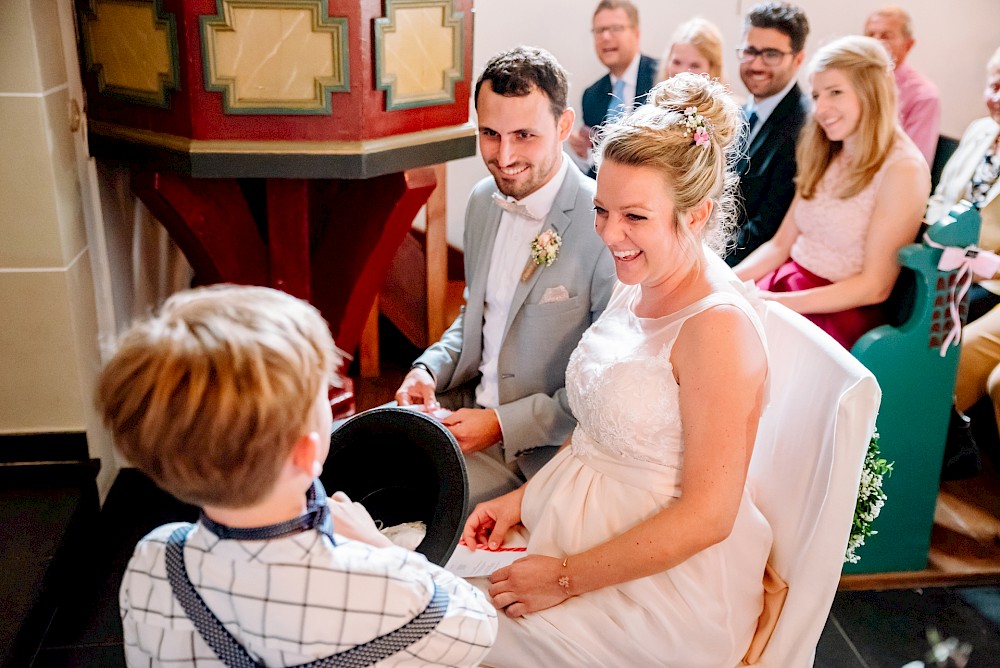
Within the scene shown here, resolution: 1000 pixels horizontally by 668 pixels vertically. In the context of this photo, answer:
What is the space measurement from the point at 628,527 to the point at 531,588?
186mm

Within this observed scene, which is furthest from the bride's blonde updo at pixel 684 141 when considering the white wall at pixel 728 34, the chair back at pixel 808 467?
the white wall at pixel 728 34

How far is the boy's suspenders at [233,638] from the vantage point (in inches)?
38.3

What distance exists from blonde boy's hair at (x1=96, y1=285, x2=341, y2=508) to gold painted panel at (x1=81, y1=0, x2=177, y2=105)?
125 centimetres

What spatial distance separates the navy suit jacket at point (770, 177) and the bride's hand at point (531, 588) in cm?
190

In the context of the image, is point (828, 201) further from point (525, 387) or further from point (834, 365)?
point (834, 365)

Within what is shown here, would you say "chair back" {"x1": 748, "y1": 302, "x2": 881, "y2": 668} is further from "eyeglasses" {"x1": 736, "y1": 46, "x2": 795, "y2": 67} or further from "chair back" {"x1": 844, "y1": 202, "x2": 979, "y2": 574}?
"eyeglasses" {"x1": 736, "y1": 46, "x2": 795, "y2": 67}

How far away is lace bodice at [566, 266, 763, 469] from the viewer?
4.91ft

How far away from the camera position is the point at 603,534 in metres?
1.54

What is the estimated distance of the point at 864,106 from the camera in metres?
2.78

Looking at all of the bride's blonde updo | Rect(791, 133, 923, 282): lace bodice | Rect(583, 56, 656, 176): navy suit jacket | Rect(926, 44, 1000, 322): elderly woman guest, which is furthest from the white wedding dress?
Rect(583, 56, 656, 176): navy suit jacket

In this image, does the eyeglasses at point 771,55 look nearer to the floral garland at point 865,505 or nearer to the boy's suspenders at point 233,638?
the floral garland at point 865,505

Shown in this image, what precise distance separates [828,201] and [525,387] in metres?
1.34

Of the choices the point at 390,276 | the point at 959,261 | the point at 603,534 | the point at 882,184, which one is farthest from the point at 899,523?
the point at 390,276

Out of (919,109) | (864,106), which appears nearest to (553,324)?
(864,106)
